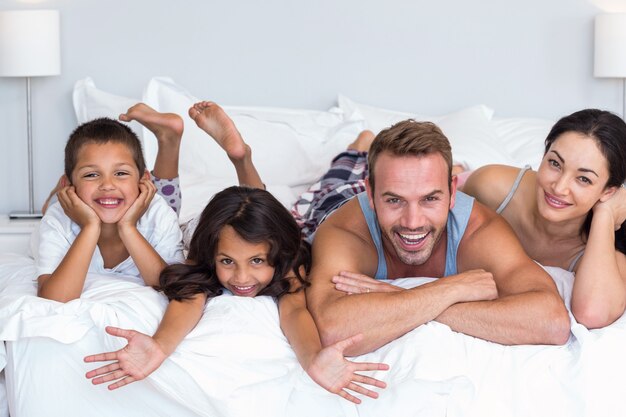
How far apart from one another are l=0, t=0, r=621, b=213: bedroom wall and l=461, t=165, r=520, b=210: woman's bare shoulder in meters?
1.52

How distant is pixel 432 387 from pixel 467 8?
2533 mm

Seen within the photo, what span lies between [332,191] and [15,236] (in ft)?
4.13

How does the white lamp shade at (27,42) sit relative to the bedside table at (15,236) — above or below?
above

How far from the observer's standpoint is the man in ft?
6.17

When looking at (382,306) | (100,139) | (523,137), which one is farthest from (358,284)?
(523,137)

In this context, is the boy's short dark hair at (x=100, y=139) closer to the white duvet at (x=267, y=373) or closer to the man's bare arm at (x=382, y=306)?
the white duvet at (x=267, y=373)

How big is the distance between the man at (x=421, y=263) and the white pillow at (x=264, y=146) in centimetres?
100

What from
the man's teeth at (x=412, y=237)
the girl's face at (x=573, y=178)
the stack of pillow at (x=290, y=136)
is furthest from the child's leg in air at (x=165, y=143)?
the girl's face at (x=573, y=178)

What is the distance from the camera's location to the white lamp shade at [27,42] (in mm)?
3424

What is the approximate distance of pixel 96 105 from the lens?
357 cm

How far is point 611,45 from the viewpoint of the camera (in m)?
3.71

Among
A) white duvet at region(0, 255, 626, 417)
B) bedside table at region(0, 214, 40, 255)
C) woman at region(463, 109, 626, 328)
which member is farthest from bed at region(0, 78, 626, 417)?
bedside table at region(0, 214, 40, 255)

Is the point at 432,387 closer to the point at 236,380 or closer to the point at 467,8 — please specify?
the point at 236,380

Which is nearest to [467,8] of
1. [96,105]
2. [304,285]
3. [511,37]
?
[511,37]
